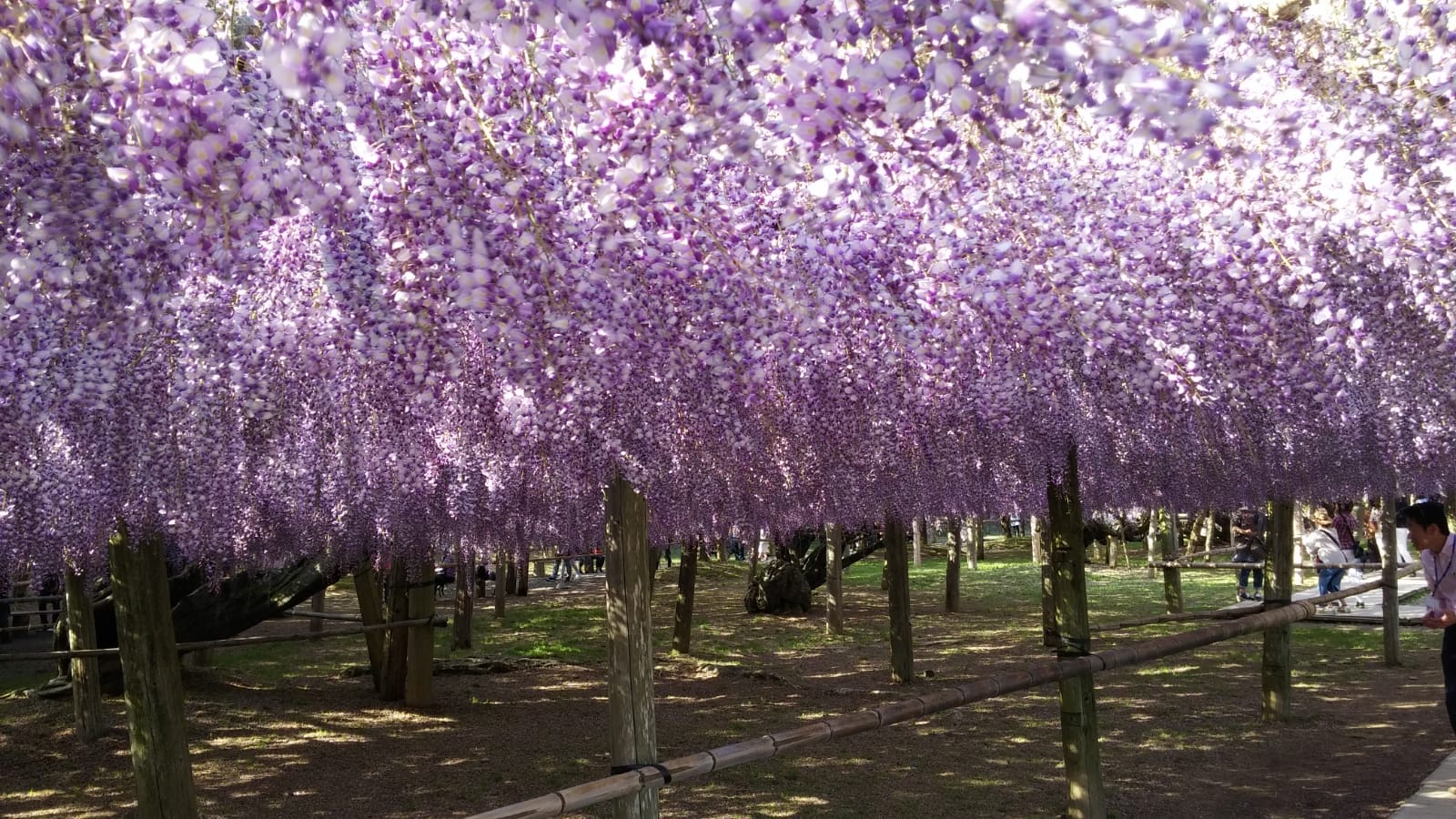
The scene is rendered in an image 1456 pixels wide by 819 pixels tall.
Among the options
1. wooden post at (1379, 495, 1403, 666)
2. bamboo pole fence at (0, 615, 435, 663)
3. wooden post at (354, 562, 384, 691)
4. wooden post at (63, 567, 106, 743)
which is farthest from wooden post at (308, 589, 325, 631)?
wooden post at (1379, 495, 1403, 666)

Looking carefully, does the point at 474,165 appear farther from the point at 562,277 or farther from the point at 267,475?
the point at 267,475

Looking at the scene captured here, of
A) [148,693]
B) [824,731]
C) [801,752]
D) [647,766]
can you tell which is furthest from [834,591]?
[647,766]

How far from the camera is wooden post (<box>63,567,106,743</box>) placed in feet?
31.2

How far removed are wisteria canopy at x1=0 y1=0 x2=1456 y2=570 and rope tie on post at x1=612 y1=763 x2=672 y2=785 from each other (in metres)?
1.27

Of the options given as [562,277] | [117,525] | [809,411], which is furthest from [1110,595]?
[562,277]

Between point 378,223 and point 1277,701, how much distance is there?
913cm

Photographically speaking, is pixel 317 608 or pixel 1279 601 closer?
pixel 1279 601

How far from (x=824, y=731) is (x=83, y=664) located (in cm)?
751

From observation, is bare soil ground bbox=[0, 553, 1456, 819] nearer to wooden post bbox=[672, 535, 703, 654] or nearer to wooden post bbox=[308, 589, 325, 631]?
wooden post bbox=[672, 535, 703, 654]

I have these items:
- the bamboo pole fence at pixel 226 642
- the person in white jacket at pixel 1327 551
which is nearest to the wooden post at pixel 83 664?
the bamboo pole fence at pixel 226 642

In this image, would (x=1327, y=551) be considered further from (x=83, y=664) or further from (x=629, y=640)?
(x=83, y=664)

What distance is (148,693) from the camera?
6.54 metres

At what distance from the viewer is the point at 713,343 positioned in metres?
4.22

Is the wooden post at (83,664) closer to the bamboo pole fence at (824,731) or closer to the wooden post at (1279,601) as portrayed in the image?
the bamboo pole fence at (824,731)
